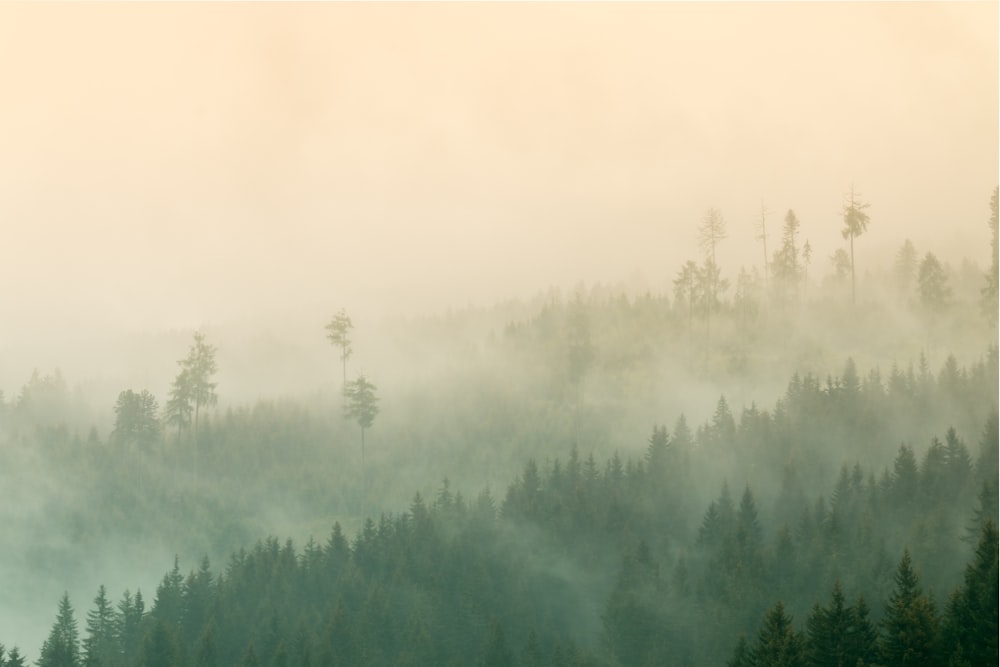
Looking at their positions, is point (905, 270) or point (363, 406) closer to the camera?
point (363, 406)

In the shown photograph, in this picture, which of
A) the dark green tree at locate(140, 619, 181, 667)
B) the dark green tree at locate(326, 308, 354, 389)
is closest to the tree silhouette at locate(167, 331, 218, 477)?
the dark green tree at locate(326, 308, 354, 389)

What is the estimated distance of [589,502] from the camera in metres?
127

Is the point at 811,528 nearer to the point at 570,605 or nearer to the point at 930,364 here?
the point at 570,605

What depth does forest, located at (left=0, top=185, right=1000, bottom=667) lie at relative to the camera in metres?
98.6

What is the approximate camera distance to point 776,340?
17350 cm

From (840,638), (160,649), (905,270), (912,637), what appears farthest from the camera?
(905,270)

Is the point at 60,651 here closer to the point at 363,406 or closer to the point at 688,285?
the point at 363,406

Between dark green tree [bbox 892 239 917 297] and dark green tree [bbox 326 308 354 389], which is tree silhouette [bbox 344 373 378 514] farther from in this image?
dark green tree [bbox 892 239 917 297]

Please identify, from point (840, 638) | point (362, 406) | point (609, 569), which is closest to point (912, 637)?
point (840, 638)

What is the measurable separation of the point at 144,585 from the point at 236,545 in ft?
40.8

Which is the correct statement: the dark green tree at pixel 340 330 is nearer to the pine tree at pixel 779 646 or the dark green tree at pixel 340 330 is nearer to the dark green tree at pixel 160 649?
the dark green tree at pixel 160 649

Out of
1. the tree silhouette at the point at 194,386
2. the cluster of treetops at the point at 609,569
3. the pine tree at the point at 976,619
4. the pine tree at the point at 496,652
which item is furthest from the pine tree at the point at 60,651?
the pine tree at the point at 976,619

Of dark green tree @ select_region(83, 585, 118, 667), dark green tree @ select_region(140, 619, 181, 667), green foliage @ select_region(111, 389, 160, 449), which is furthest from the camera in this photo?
green foliage @ select_region(111, 389, 160, 449)

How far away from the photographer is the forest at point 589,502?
98562 mm
